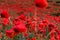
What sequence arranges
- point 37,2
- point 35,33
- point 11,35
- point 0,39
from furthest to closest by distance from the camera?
point 35,33, point 0,39, point 11,35, point 37,2

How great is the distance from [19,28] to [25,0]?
26.6m

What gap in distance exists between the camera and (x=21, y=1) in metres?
28.1

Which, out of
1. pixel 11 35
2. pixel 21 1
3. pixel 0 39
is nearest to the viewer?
pixel 11 35

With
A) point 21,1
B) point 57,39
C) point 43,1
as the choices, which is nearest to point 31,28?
point 57,39

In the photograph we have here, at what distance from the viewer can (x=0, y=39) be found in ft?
10.7

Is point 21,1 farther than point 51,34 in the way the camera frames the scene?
Yes

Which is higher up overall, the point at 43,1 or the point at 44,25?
the point at 43,1

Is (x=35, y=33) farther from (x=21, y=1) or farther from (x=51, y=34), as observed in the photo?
(x=21, y=1)

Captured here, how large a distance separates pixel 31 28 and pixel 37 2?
1.10m

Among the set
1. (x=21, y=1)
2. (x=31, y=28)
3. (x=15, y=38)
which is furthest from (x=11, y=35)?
(x=21, y=1)

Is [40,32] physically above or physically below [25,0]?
above

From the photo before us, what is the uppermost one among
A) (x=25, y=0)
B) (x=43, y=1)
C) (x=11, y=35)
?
(x=43, y=1)

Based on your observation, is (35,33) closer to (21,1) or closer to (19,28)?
(19,28)

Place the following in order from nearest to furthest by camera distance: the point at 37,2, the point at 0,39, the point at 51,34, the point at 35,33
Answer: the point at 37,2 < the point at 0,39 < the point at 51,34 < the point at 35,33
